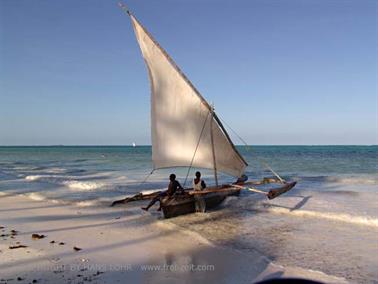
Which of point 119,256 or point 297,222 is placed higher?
point 119,256

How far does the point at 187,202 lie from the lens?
13180mm

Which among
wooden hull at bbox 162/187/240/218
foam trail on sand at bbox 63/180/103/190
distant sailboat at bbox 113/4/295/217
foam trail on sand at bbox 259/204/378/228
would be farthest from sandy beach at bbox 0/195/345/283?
foam trail on sand at bbox 63/180/103/190

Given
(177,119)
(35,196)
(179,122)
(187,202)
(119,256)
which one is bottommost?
(119,256)

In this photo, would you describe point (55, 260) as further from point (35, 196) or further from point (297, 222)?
point (35, 196)

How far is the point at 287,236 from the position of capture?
34.9ft

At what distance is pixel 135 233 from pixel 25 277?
14.1 feet

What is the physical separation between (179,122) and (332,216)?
6.35m

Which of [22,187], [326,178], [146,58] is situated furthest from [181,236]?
[326,178]

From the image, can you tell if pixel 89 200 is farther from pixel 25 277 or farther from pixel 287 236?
pixel 25 277

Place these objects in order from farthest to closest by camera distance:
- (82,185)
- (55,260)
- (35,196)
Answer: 1. (82,185)
2. (35,196)
3. (55,260)

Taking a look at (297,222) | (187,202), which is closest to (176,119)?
(187,202)

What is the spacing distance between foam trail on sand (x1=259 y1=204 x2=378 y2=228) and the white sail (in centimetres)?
293

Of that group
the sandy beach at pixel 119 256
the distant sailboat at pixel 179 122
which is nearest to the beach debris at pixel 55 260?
the sandy beach at pixel 119 256

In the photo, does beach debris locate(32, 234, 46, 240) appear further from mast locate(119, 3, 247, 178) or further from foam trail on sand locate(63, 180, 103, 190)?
foam trail on sand locate(63, 180, 103, 190)
